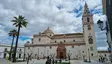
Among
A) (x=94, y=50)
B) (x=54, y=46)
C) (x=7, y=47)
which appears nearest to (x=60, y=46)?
(x=54, y=46)

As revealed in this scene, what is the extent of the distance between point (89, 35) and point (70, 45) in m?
10.9

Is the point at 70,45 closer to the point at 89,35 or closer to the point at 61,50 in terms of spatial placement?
the point at 61,50

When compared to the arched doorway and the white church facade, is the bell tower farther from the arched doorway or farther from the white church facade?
the arched doorway

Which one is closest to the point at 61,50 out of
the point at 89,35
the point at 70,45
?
the point at 70,45

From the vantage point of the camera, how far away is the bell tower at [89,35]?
58156mm

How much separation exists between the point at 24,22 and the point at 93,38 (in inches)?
1404

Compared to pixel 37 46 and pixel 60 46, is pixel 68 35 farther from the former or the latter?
pixel 37 46

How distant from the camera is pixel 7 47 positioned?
242ft

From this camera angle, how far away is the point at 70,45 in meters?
61.2

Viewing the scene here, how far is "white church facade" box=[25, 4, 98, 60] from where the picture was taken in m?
58.9

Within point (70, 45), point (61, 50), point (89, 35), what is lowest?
point (61, 50)

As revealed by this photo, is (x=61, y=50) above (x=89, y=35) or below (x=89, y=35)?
below

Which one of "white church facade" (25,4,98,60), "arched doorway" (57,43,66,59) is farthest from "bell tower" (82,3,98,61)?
"arched doorway" (57,43,66,59)

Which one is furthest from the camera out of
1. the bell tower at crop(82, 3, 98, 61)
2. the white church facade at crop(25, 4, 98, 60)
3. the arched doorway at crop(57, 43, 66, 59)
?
the arched doorway at crop(57, 43, 66, 59)
